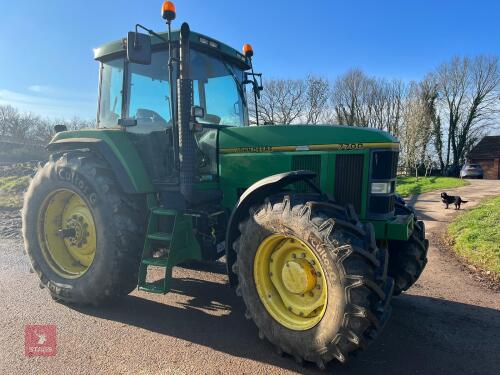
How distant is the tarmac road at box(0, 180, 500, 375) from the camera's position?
9.92 ft

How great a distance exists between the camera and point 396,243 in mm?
4129

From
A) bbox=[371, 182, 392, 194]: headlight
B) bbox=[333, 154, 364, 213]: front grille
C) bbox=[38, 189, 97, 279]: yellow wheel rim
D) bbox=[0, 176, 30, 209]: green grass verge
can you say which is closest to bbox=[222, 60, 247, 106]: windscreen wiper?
bbox=[333, 154, 364, 213]: front grille

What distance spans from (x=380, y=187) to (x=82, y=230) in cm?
336

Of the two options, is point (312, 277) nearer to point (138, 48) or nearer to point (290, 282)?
point (290, 282)

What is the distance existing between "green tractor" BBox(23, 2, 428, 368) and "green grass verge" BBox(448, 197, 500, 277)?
8.86 ft

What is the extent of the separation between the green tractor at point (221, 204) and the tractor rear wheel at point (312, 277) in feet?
0.03

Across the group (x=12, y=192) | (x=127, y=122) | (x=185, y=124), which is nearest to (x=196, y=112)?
(x=185, y=124)

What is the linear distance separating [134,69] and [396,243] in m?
3.62

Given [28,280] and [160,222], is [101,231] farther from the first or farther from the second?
[28,280]

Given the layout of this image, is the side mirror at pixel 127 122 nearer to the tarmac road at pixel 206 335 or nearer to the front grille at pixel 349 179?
the tarmac road at pixel 206 335

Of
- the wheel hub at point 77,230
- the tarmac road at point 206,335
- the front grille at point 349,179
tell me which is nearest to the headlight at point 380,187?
the front grille at point 349,179

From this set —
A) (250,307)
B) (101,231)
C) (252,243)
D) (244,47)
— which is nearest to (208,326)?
(250,307)

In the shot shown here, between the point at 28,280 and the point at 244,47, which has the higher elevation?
the point at 244,47

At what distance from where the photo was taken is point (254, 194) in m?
3.34
